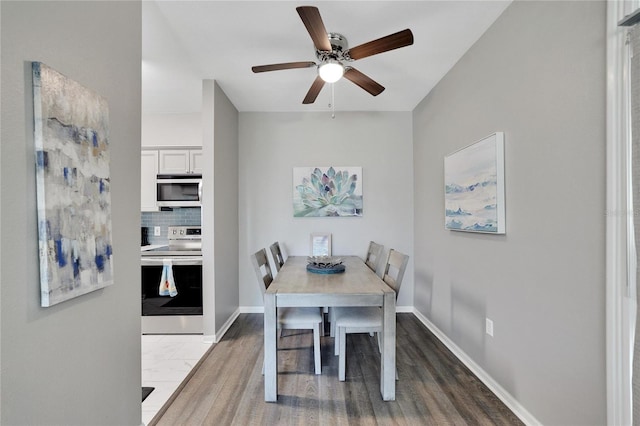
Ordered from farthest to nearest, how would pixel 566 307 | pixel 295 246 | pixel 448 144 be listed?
1. pixel 295 246
2. pixel 448 144
3. pixel 566 307

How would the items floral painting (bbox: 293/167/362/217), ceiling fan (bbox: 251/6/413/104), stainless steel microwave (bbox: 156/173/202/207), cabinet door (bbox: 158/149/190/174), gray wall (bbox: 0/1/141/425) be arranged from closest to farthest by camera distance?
gray wall (bbox: 0/1/141/425) < ceiling fan (bbox: 251/6/413/104) < stainless steel microwave (bbox: 156/173/202/207) < cabinet door (bbox: 158/149/190/174) < floral painting (bbox: 293/167/362/217)

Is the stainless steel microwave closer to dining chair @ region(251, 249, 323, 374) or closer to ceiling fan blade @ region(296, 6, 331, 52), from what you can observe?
dining chair @ region(251, 249, 323, 374)

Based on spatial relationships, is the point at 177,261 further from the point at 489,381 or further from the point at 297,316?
the point at 489,381

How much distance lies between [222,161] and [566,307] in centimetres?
310

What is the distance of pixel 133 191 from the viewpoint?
64.9 inches

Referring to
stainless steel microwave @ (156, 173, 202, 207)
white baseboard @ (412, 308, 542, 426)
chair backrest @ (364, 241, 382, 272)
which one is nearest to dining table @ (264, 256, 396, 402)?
white baseboard @ (412, 308, 542, 426)

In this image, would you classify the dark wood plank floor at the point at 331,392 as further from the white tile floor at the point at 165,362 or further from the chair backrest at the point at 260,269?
the chair backrest at the point at 260,269

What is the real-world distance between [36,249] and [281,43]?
6.95 ft

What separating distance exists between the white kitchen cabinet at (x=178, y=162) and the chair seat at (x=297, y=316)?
2.24 meters

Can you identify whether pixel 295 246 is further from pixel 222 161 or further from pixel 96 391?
pixel 96 391

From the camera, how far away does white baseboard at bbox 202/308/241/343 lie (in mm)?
2977

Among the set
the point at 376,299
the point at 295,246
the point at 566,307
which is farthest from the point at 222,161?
the point at 566,307

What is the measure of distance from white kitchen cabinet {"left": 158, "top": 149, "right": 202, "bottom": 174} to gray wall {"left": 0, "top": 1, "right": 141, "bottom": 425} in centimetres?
207

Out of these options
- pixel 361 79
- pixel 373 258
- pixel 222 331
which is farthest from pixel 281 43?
pixel 222 331
